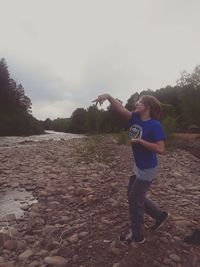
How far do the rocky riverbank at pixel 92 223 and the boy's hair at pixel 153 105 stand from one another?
1930 millimetres

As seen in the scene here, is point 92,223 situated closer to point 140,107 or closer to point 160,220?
point 160,220

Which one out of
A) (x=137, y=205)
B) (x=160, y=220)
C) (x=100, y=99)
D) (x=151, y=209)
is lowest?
(x=160, y=220)

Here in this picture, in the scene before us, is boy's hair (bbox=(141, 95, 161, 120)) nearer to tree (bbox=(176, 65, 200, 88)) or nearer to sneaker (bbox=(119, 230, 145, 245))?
sneaker (bbox=(119, 230, 145, 245))

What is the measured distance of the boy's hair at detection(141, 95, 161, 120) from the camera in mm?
5844

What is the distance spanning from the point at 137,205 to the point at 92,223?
4.60 ft

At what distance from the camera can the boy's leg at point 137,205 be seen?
231 inches

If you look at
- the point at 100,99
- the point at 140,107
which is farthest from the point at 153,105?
the point at 100,99

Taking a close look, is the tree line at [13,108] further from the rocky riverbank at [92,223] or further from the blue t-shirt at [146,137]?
the blue t-shirt at [146,137]

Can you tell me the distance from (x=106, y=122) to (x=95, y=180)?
61.3m

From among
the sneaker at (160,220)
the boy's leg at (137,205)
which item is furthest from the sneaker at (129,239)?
the sneaker at (160,220)

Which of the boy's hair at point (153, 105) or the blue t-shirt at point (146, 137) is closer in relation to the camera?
the blue t-shirt at point (146, 137)

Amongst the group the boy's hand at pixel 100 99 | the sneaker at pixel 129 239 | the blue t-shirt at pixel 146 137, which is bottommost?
the sneaker at pixel 129 239

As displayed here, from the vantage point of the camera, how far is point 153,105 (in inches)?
230

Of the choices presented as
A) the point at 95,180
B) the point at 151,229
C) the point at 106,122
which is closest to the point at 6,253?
the point at 151,229
